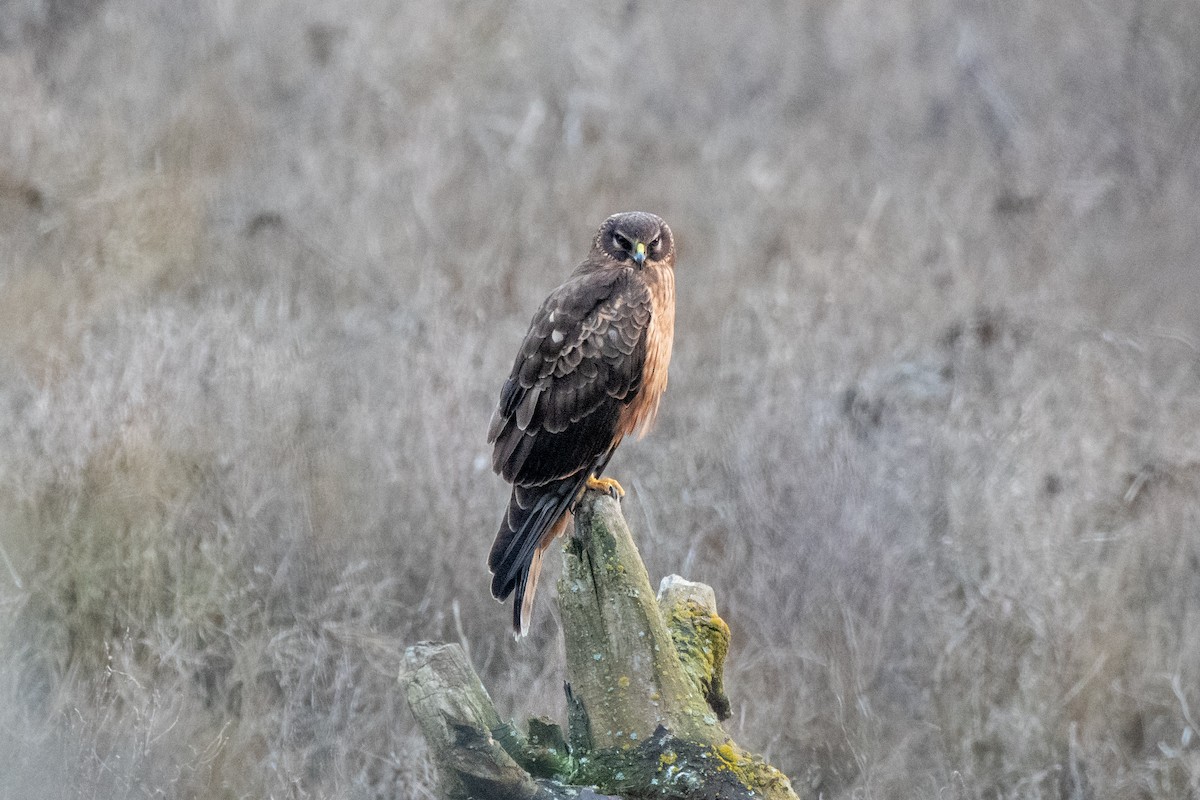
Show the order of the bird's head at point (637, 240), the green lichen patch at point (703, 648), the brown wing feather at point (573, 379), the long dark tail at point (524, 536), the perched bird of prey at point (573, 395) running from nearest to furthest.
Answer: the green lichen patch at point (703, 648)
the long dark tail at point (524, 536)
the perched bird of prey at point (573, 395)
the brown wing feather at point (573, 379)
the bird's head at point (637, 240)

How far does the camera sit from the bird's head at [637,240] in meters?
4.17

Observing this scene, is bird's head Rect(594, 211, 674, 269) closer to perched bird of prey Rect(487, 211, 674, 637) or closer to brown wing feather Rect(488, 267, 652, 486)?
perched bird of prey Rect(487, 211, 674, 637)

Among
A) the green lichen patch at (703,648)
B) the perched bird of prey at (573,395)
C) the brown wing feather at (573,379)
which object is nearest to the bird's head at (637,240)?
Result: the perched bird of prey at (573,395)

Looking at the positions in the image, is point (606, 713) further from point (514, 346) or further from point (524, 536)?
point (514, 346)

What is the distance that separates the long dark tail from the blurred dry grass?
0.93 metres

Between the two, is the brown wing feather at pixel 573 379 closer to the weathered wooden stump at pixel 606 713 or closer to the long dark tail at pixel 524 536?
the long dark tail at pixel 524 536

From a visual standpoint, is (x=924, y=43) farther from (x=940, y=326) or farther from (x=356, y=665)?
(x=356, y=665)

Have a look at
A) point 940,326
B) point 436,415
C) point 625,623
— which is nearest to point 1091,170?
point 940,326

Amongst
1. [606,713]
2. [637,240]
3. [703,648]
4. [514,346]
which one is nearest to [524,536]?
[703,648]

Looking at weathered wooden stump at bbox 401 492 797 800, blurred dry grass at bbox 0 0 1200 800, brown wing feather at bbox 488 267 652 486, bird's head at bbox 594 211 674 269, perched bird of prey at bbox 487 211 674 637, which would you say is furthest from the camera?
blurred dry grass at bbox 0 0 1200 800

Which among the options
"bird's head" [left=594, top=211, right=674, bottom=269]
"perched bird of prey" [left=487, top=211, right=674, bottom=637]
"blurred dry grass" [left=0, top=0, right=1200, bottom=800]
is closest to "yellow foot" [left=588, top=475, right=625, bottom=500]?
"perched bird of prey" [left=487, top=211, right=674, bottom=637]

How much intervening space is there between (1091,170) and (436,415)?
5437mm

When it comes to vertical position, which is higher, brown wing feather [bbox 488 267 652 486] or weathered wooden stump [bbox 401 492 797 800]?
brown wing feather [bbox 488 267 652 486]

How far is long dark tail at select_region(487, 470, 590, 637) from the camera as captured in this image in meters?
3.54
